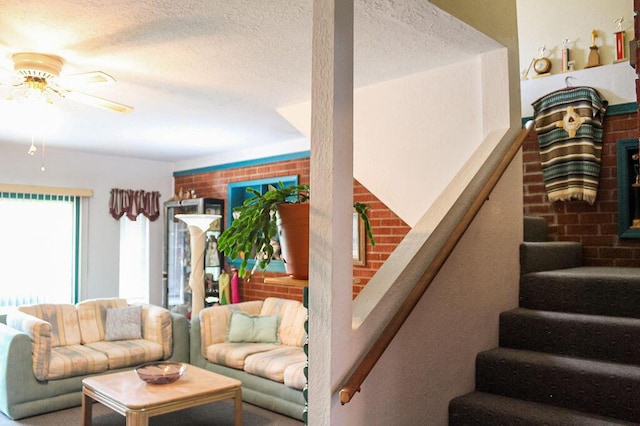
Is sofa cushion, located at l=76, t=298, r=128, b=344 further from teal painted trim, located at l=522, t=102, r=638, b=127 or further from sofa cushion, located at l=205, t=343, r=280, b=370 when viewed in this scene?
teal painted trim, located at l=522, t=102, r=638, b=127

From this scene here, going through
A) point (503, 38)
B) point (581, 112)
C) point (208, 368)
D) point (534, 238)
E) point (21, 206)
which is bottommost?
point (208, 368)

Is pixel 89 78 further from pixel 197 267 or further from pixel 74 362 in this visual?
pixel 197 267

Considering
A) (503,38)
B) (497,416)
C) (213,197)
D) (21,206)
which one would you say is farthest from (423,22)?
(21,206)

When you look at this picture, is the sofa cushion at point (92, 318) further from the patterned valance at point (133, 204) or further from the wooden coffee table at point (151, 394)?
the patterned valance at point (133, 204)

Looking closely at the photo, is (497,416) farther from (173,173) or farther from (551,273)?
(173,173)

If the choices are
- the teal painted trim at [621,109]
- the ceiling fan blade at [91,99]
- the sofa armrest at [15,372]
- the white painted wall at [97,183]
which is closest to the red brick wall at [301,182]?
the white painted wall at [97,183]

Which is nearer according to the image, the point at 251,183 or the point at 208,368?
the point at 208,368

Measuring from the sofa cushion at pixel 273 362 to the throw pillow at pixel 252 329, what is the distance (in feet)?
0.97

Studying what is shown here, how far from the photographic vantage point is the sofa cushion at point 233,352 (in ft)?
15.2

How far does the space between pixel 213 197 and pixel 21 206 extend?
2.08m

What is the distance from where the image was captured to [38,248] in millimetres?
5957

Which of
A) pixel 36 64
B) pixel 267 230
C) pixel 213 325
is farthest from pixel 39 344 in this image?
pixel 267 230

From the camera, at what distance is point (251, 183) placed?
6.00 meters

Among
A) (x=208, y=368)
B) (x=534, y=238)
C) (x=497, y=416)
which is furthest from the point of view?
(x=208, y=368)
